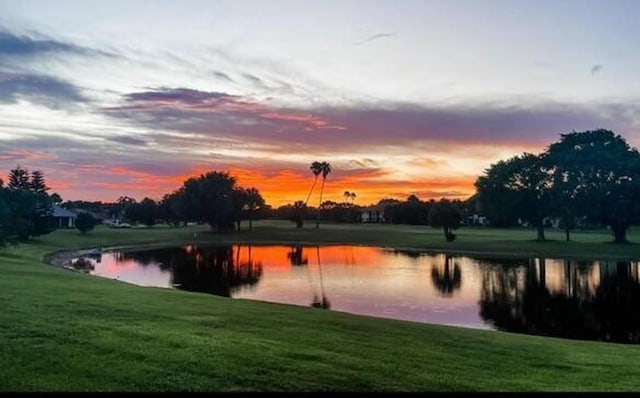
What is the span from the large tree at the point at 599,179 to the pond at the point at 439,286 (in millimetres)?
17038

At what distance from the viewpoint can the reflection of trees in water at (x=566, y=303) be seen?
26875mm

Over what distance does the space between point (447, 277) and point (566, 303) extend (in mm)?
13187

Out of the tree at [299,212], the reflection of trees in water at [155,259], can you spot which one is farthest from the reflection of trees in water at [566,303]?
the tree at [299,212]

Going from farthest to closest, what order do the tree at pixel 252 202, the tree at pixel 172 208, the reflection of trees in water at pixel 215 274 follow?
the tree at pixel 252 202, the tree at pixel 172 208, the reflection of trees in water at pixel 215 274

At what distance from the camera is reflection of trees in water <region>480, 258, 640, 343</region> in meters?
26.9

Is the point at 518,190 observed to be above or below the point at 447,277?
above

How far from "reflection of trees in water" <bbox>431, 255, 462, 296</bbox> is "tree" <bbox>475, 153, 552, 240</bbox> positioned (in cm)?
2886

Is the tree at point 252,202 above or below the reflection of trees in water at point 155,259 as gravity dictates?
above

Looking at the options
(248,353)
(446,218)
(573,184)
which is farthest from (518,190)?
(248,353)

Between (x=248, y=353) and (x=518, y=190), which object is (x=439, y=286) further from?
(x=518, y=190)

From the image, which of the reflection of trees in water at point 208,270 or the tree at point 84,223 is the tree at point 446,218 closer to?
the reflection of trees in water at point 208,270

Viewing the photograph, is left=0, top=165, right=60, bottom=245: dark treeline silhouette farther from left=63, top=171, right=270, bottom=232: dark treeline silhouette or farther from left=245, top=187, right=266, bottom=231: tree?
left=245, top=187, right=266, bottom=231: tree

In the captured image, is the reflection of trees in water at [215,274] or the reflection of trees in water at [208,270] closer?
the reflection of trees in water at [215,274]

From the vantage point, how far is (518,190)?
8750cm
